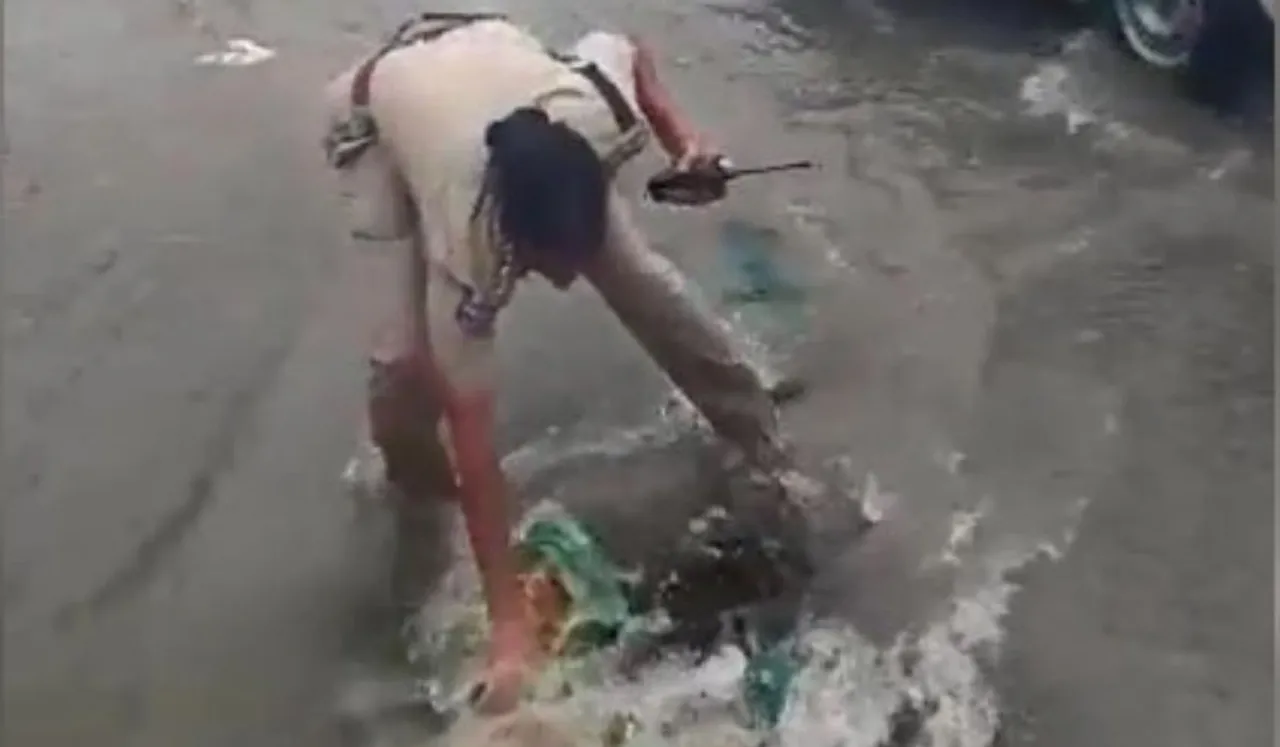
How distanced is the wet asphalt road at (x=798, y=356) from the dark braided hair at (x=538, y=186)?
1032mm

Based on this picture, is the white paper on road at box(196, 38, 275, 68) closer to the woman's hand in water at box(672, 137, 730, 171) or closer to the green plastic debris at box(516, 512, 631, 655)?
the green plastic debris at box(516, 512, 631, 655)

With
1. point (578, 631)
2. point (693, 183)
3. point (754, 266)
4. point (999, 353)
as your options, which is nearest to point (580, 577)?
point (578, 631)

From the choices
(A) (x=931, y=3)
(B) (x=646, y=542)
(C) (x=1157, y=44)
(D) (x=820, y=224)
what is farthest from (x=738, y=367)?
(A) (x=931, y=3)

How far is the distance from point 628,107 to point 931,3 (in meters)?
3.53

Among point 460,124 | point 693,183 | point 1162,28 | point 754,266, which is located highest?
point 460,124

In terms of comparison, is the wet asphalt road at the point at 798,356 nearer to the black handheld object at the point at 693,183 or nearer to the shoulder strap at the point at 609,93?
the black handheld object at the point at 693,183

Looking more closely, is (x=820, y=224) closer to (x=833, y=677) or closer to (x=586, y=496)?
(x=586, y=496)

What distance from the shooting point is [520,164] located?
341cm

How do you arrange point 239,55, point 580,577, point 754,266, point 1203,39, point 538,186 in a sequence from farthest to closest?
point 239,55 < point 1203,39 < point 754,266 < point 580,577 < point 538,186

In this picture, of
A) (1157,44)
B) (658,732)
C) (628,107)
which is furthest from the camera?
(1157,44)

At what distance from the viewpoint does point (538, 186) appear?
11.3 feet

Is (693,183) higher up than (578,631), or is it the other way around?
(693,183)

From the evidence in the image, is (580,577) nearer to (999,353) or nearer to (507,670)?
(507,670)

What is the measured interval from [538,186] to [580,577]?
3.19 feet
